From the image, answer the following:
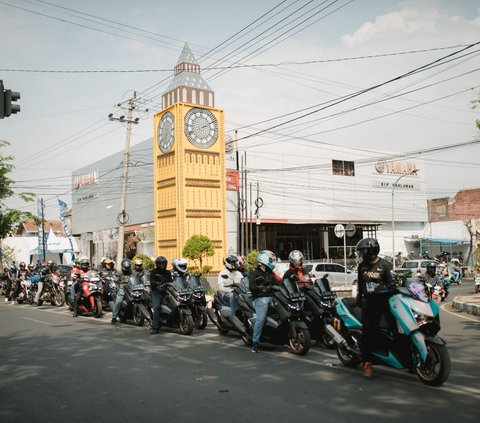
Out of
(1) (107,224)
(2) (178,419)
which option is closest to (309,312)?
(2) (178,419)

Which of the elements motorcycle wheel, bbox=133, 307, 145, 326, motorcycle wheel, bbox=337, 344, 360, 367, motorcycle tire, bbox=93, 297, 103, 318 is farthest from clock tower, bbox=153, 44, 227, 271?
motorcycle wheel, bbox=337, 344, 360, 367

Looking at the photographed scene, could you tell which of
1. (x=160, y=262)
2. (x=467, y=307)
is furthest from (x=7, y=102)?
(x=467, y=307)

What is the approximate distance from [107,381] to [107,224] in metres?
42.7

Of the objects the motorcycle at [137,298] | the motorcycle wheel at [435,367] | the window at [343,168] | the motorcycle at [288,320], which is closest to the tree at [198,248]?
the motorcycle at [137,298]

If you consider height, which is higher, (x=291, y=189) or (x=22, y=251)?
(x=291, y=189)

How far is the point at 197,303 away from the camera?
37.5 feet

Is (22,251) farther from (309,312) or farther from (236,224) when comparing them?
(309,312)

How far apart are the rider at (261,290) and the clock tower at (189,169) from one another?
20.2 meters

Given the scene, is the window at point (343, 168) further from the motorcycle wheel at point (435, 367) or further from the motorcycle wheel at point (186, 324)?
the motorcycle wheel at point (435, 367)

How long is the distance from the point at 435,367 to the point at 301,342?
2612 mm

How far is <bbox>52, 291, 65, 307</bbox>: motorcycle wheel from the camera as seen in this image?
19234 mm

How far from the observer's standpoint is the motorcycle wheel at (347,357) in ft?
23.1

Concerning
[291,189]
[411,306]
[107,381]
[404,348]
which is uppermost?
[291,189]

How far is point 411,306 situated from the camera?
5.96 m
